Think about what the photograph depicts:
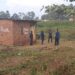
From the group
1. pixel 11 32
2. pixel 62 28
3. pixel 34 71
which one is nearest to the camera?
pixel 34 71

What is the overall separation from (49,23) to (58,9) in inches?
1008

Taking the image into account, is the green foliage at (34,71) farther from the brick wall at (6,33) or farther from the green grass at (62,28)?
the green grass at (62,28)

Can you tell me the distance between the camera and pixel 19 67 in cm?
1727

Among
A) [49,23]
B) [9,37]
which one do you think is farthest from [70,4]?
[49,23]

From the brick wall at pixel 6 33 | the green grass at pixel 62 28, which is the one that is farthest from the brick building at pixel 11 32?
the green grass at pixel 62 28

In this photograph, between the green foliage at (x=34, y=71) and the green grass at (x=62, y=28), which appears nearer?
the green foliage at (x=34, y=71)

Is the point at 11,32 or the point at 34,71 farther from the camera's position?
the point at 11,32

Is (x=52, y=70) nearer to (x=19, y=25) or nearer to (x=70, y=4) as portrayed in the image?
(x=19, y=25)

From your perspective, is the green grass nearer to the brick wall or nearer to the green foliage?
the brick wall

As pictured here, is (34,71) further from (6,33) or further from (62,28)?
(62,28)

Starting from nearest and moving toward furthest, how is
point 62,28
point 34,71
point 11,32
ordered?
point 34,71 → point 11,32 → point 62,28

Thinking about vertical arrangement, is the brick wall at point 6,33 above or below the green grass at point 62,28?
above

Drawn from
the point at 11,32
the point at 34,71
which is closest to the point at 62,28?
the point at 11,32

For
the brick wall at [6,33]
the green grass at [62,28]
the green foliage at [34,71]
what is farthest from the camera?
the green grass at [62,28]
